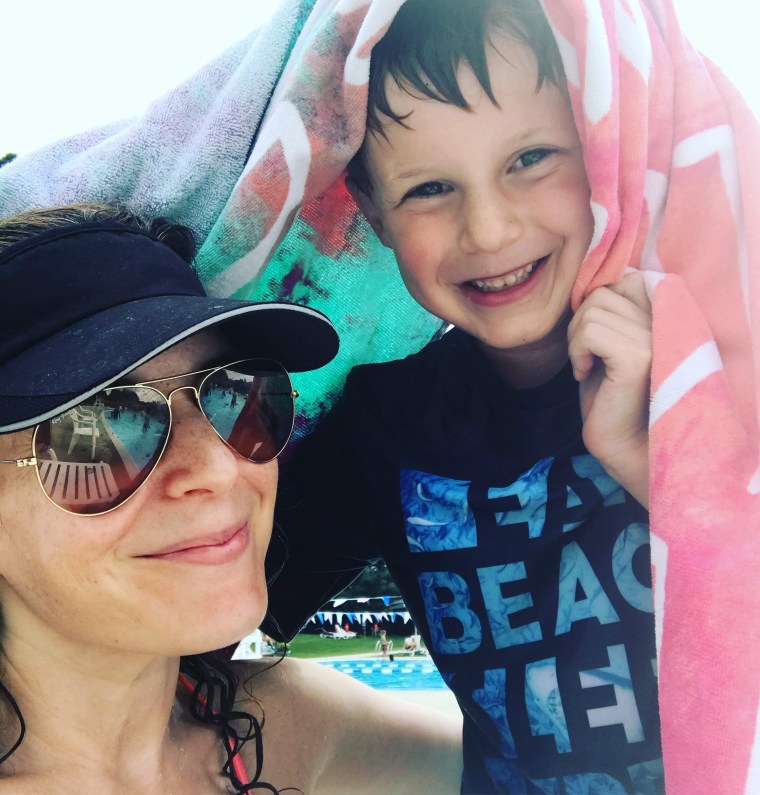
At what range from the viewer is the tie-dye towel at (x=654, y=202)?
38.1 inches

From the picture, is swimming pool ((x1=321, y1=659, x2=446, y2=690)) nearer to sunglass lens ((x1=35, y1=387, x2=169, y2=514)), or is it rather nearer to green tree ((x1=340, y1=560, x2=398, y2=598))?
green tree ((x1=340, y1=560, x2=398, y2=598))

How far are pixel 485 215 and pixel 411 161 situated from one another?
0.16m

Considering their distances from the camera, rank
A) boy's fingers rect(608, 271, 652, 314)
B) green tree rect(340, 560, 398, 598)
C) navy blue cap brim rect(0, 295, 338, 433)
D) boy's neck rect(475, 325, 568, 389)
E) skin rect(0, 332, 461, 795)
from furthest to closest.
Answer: green tree rect(340, 560, 398, 598) → boy's neck rect(475, 325, 568, 389) → boy's fingers rect(608, 271, 652, 314) → skin rect(0, 332, 461, 795) → navy blue cap brim rect(0, 295, 338, 433)

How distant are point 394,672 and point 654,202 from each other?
1.98 metres

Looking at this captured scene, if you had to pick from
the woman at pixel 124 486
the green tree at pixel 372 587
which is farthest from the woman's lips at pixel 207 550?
the green tree at pixel 372 587

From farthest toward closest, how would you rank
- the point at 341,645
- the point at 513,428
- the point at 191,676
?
the point at 341,645, the point at 191,676, the point at 513,428

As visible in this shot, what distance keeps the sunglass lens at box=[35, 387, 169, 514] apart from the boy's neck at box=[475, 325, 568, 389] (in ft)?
2.26

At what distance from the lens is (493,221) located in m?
1.18

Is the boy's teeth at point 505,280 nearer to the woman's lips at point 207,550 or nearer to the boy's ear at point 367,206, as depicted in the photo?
A: the boy's ear at point 367,206

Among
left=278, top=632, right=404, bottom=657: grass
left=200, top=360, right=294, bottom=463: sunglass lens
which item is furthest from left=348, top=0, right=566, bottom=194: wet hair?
left=278, top=632, right=404, bottom=657: grass

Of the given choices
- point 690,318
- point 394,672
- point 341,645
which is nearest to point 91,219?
point 690,318

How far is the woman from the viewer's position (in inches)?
38.9

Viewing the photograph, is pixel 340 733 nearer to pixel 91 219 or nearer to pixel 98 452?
pixel 98 452

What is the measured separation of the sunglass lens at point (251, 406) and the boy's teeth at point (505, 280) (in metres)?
0.37
